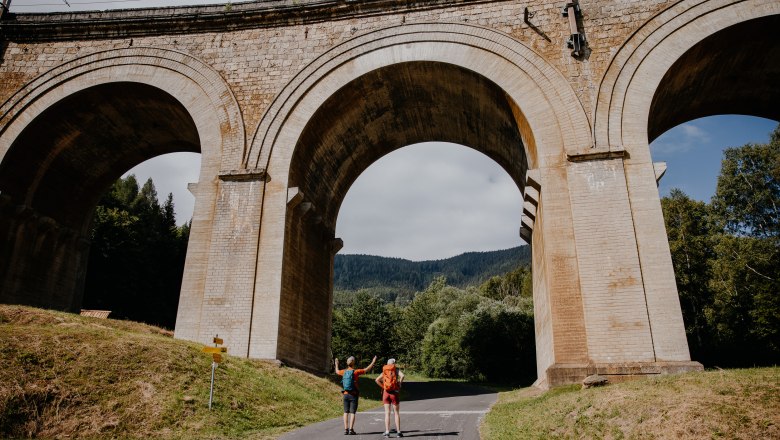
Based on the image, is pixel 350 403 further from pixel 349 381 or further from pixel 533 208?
pixel 533 208

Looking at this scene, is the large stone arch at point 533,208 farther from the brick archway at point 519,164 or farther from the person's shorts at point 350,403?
the person's shorts at point 350,403

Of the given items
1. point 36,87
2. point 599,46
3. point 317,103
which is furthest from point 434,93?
point 36,87

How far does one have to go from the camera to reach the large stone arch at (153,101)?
598 inches

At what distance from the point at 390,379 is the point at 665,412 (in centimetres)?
434

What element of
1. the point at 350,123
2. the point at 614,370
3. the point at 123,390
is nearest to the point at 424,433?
the point at 614,370

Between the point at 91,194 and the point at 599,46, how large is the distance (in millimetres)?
20141

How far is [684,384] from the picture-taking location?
859cm

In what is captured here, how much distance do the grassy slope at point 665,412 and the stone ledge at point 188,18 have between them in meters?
12.5

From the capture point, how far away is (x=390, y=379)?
8586 millimetres

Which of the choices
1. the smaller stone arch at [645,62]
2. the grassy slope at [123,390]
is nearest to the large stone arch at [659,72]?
the smaller stone arch at [645,62]

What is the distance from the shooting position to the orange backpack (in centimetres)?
852

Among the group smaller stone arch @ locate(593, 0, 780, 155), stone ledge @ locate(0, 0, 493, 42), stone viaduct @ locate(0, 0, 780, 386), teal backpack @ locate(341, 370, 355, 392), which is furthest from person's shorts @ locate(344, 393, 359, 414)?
stone ledge @ locate(0, 0, 493, 42)

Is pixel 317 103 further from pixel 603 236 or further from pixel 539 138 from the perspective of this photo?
pixel 603 236

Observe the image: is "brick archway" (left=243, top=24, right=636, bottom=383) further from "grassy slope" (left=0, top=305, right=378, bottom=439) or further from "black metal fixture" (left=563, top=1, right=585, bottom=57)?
"grassy slope" (left=0, top=305, right=378, bottom=439)
